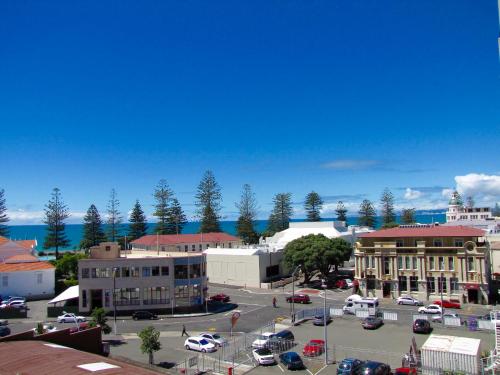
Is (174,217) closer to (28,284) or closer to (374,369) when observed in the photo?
(28,284)

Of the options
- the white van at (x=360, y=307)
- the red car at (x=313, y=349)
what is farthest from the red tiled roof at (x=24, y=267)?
the red car at (x=313, y=349)

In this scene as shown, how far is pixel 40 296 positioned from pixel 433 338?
45.8 metres

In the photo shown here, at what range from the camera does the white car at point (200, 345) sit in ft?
107

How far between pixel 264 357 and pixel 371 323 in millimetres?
12230

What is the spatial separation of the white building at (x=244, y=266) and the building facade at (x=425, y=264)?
13564mm

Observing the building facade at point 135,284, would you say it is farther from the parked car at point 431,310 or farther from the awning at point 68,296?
the parked car at point 431,310

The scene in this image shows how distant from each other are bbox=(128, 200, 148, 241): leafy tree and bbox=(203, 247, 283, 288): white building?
4659 centimetres

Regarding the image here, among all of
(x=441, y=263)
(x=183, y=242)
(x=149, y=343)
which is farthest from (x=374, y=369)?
(x=183, y=242)

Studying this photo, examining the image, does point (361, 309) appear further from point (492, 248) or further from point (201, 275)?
point (492, 248)

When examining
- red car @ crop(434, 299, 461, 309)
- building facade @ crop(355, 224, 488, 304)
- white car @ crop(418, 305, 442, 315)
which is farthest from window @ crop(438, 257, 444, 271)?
white car @ crop(418, 305, 442, 315)

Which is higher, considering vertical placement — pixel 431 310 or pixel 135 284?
pixel 135 284

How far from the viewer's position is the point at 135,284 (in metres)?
46.5

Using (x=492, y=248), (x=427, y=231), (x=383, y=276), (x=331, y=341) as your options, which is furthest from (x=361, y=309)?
(x=492, y=248)

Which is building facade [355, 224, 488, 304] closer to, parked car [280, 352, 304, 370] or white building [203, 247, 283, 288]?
white building [203, 247, 283, 288]
